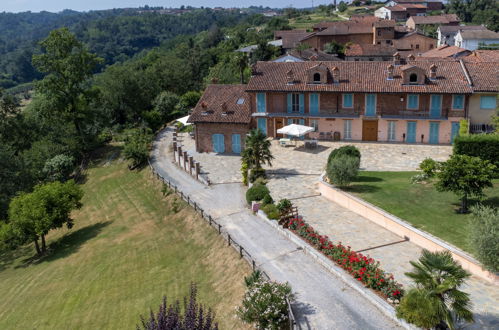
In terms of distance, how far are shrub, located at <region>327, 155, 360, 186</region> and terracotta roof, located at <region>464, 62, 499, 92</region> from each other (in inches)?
650

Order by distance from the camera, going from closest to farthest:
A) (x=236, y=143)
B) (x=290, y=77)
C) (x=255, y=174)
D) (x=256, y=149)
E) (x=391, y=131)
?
(x=256, y=149), (x=255, y=174), (x=391, y=131), (x=236, y=143), (x=290, y=77)

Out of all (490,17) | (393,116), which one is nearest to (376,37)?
(490,17)

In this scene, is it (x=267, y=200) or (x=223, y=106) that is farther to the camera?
(x=223, y=106)

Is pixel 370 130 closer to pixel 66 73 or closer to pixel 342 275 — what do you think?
pixel 342 275

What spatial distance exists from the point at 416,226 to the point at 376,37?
84.5m

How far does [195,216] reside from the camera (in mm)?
30297

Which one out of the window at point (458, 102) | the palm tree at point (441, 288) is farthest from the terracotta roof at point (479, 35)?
the palm tree at point (441, 288)

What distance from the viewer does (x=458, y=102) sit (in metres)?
38.9

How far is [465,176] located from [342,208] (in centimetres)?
773

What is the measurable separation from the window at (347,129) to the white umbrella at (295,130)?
342cm

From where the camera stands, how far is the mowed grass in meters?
22.4

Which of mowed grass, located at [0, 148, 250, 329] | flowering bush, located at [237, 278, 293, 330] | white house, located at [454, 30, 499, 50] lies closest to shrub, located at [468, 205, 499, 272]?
flowering bush, located at [237, 278, 293, 330]

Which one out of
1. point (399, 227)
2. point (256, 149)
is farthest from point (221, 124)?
point (399, 227)

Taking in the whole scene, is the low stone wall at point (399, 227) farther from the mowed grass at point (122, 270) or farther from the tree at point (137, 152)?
the tree at point (137, 152)
